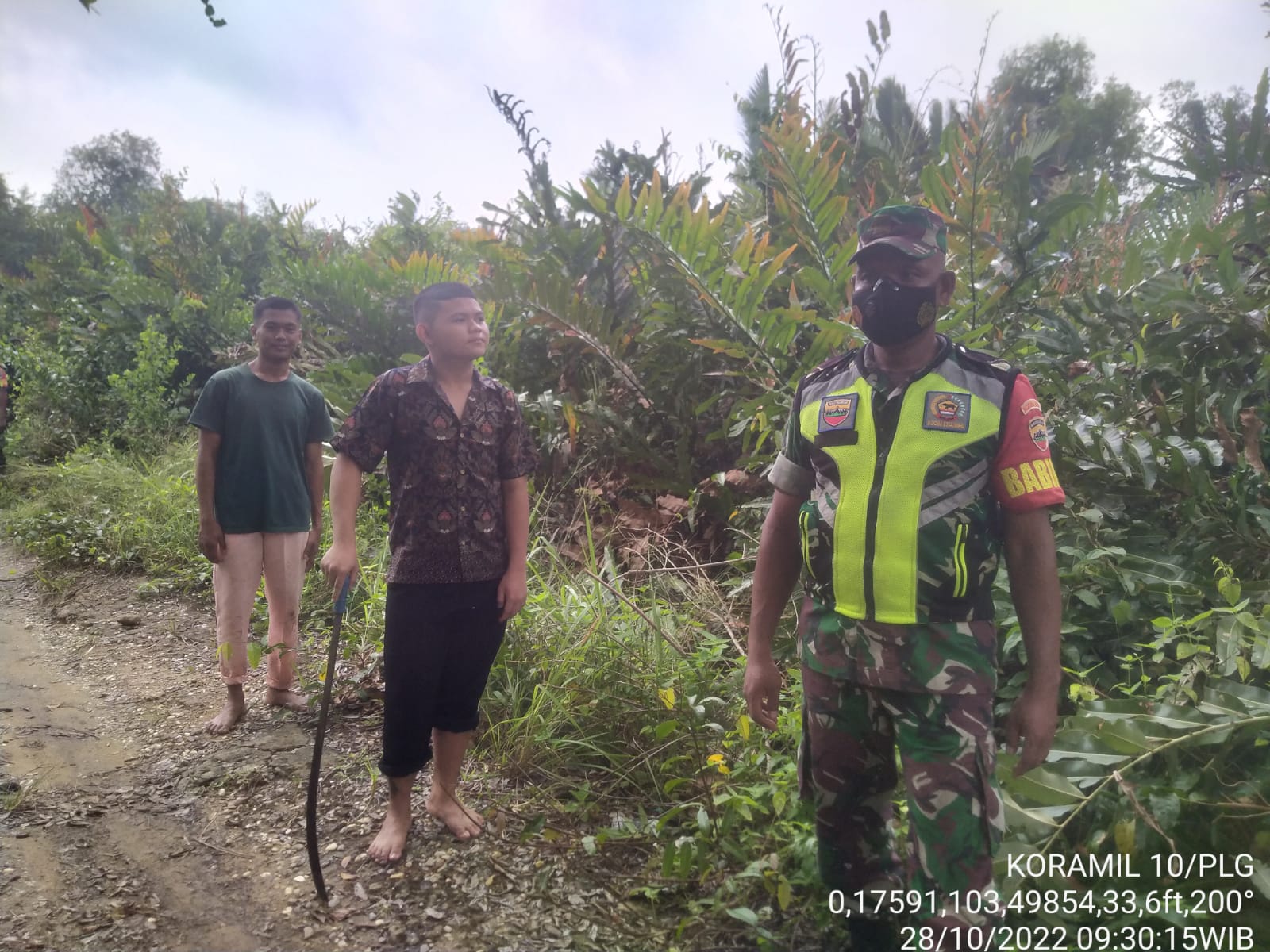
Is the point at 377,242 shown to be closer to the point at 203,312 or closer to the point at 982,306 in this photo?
the point at 203,312

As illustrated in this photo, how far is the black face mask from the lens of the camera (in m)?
1.57

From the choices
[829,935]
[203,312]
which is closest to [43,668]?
[829,935]

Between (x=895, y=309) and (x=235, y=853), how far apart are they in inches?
96.1

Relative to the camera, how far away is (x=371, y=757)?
2879 mm

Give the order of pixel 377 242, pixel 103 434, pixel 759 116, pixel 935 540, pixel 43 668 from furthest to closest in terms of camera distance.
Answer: pixel 103 434
pixel 377 242
pixel 759 116
pixel 43 668
pixel 935 540

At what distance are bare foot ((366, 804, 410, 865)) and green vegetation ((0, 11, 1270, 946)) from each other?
483 mm

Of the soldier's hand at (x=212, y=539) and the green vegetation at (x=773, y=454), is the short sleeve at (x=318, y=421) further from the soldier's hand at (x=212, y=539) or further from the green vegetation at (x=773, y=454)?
the green vegetation at (x=773, y=454)

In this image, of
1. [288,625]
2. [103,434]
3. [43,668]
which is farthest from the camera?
[103,434]

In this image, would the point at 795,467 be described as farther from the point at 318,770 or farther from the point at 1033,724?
the point at 318,770

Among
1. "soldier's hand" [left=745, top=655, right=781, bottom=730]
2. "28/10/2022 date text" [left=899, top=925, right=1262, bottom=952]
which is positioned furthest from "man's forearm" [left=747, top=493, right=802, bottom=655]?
"28/10/2022 date text" [left=899, top=925, right=1262, bottom=952]

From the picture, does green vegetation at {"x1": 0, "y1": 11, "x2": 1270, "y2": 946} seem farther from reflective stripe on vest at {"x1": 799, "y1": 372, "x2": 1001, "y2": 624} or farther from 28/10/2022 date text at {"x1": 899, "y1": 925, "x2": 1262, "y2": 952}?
reflective stripe on vest at {"x1": 799, "y1": 372, "x2": 1001, "y2": 624}

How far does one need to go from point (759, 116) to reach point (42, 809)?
5.44 meters

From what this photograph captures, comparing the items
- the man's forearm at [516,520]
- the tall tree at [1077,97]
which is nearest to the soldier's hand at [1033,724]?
the man's forearm at [516,520]

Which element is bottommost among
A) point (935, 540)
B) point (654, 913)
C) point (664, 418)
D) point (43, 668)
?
point (654, 913)
